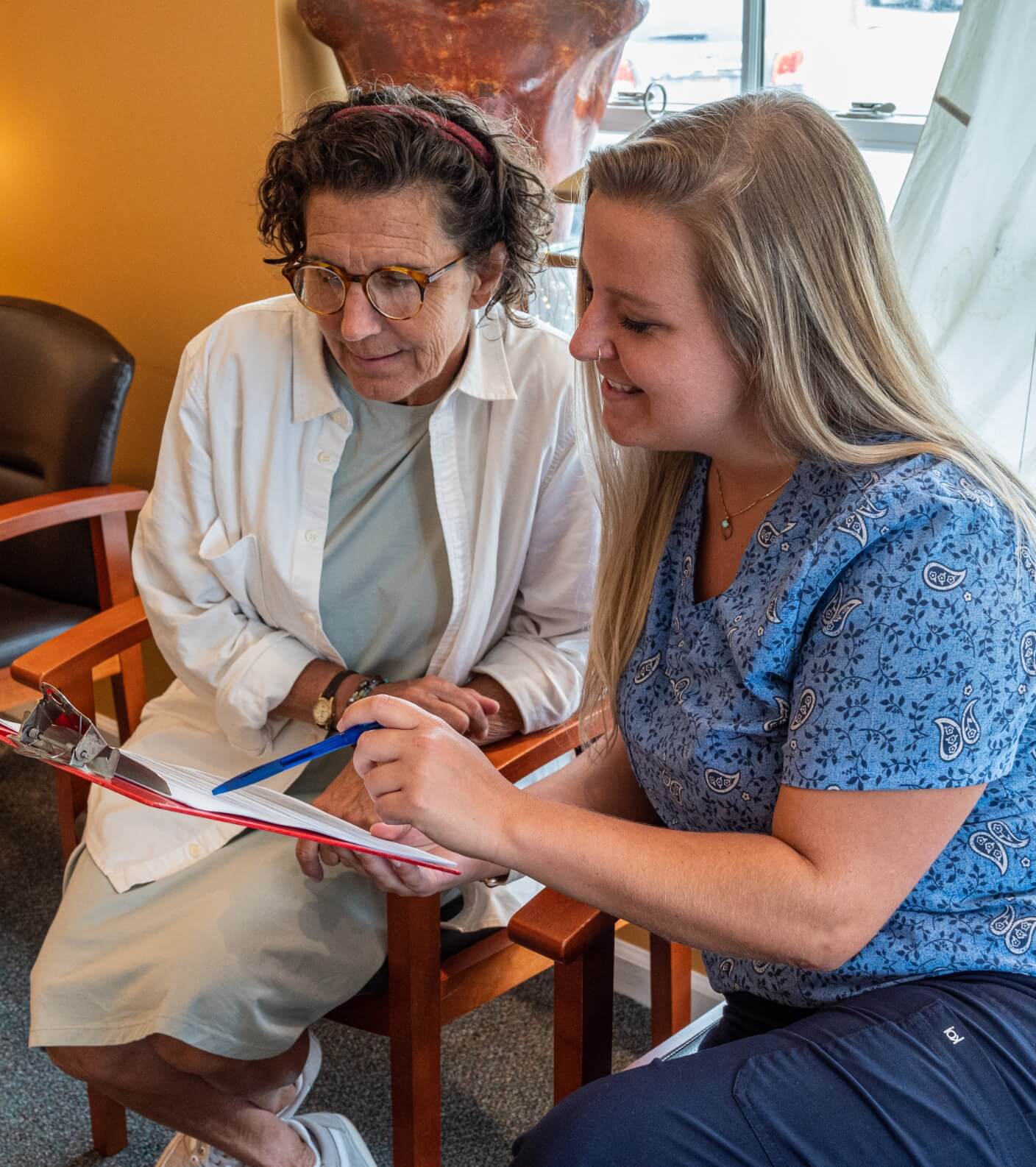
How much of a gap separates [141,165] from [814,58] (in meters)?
1.34

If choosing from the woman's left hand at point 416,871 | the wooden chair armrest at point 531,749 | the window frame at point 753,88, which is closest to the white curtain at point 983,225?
the window frame at point 753,88

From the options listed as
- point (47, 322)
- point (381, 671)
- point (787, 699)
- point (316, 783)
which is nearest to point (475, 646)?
point (381, 671)

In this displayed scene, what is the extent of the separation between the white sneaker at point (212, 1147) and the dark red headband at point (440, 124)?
46.6 inches

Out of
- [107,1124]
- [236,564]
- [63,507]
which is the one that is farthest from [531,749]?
[63,507]

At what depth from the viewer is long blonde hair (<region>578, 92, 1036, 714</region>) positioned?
1.07 metres

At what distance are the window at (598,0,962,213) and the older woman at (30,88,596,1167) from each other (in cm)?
50

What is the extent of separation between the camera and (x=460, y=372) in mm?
1697

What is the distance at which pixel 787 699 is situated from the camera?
3.72ft

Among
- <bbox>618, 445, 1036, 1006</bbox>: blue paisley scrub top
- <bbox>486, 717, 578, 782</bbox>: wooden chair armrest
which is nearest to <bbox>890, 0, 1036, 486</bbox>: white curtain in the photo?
<bbox>618, 445, 1036, 1006</bbox>: blue paisley scrub top

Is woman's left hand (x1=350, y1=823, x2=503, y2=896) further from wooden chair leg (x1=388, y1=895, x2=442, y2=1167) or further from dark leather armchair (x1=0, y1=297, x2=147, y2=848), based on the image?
dark leather armchair (x1=0, y1=297, x2=147, y2=848)

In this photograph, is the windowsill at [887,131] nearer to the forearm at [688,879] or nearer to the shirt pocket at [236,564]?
the shirt pocket at [236,564]

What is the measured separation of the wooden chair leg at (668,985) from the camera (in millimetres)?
1773

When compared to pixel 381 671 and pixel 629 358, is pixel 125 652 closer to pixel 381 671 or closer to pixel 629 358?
pixel 381 671

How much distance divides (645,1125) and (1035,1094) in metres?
0.31
